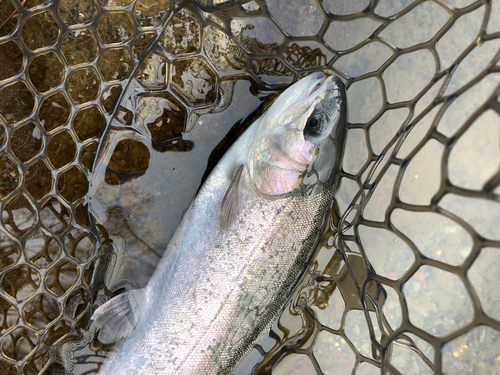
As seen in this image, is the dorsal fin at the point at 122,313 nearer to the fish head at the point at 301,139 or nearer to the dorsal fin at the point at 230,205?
the dorsal fin at the point at 230,205

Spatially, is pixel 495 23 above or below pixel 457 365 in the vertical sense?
above

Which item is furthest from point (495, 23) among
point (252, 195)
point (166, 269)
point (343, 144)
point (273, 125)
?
point (166, 269)

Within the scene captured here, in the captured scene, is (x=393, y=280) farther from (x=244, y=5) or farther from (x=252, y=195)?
(x=244, y=5)

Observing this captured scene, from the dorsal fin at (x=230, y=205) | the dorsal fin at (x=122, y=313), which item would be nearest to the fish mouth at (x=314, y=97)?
the dorsal fin at (x=230, y=205)

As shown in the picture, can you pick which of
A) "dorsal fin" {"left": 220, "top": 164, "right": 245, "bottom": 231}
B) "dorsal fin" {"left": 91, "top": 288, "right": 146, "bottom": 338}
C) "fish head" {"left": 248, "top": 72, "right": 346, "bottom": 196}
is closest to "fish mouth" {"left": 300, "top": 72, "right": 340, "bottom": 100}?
"fish head" {"left": 248, "top": 72, "right": 346, "bottom": 196}

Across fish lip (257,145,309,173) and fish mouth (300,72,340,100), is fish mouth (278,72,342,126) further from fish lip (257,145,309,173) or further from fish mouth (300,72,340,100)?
fish lip (257,145,309,173)

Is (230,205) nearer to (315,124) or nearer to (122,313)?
(315,124)

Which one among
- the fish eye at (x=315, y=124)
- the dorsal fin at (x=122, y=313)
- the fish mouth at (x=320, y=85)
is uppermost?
the fish mouth at (x=320, y=85)

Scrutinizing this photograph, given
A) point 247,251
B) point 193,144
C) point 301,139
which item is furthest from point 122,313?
point 301,139
